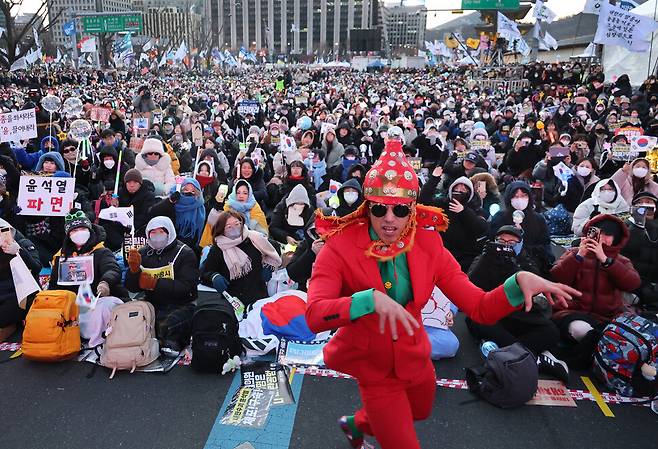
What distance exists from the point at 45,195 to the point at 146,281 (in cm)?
193

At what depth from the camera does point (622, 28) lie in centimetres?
1491

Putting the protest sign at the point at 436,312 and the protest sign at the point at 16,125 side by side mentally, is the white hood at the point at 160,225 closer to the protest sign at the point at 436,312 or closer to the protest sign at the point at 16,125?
the protest sign at the point at 436,312

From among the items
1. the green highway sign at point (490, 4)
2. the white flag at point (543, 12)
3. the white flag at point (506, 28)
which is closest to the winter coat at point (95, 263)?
the white flag at point (543, 12)

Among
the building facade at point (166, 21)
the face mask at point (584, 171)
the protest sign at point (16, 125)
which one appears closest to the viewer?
the protest sign at point (16, 125)

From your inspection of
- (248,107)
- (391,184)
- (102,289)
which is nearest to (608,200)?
(391,184)

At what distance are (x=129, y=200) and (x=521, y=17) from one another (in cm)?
5666

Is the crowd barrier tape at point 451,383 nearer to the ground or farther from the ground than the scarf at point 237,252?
nearer to the ground

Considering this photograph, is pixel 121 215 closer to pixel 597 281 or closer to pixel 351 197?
pixel 351 197

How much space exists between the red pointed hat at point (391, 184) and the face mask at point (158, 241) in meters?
2.84

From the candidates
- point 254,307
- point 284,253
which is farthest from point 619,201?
point 254,307

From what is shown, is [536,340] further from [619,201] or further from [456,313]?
[619,201]

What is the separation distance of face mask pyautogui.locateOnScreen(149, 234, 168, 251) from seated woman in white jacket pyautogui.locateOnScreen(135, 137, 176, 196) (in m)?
3.17

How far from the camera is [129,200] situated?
6.79 m

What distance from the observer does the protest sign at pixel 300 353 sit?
173 inches
